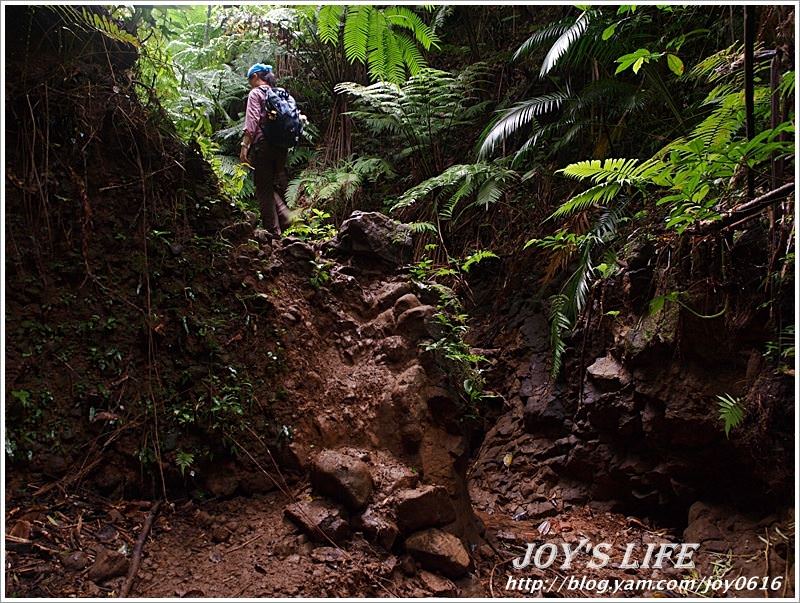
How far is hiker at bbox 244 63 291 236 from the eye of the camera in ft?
14.6

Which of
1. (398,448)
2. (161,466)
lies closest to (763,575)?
(398,448)

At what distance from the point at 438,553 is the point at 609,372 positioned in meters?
2.04

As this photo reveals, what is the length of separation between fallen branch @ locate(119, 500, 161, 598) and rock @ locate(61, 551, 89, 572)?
0.58 ft

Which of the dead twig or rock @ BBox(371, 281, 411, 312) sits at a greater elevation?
rock @ BBox(371, 281, 411, 312)

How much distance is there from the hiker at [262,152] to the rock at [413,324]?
156 cm

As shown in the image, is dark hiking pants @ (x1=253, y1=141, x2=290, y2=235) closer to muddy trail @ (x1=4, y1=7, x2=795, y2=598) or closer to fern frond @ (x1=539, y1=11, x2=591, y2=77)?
muddy trail @ (x1=4, y1=7, x2=795, y2=598)

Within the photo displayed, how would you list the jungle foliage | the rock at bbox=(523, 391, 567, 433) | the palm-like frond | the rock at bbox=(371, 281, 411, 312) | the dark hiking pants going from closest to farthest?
the jungle foliage
the rock at bbox=(371, 281, 411, 312)
the rock at bbox=(523, 391, 567, 433)
the dark hiking pants
the palm-like frond

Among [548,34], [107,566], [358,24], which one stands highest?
[548,34]

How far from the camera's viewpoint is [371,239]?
159 inches

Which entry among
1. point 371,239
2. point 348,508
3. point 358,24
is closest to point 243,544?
point 348,508

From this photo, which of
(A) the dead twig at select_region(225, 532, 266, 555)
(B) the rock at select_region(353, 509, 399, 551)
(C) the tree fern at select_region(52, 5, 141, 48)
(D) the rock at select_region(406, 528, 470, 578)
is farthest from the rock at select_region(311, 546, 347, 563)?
(C) the tree fern at select_region(52, 5, 141, 48)

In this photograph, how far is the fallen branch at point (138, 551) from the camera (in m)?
2.08

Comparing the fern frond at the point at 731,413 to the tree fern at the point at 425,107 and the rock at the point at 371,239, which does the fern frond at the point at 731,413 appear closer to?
the rock at the point at 371,239

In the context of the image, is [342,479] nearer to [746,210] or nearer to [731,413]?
[731,413]
